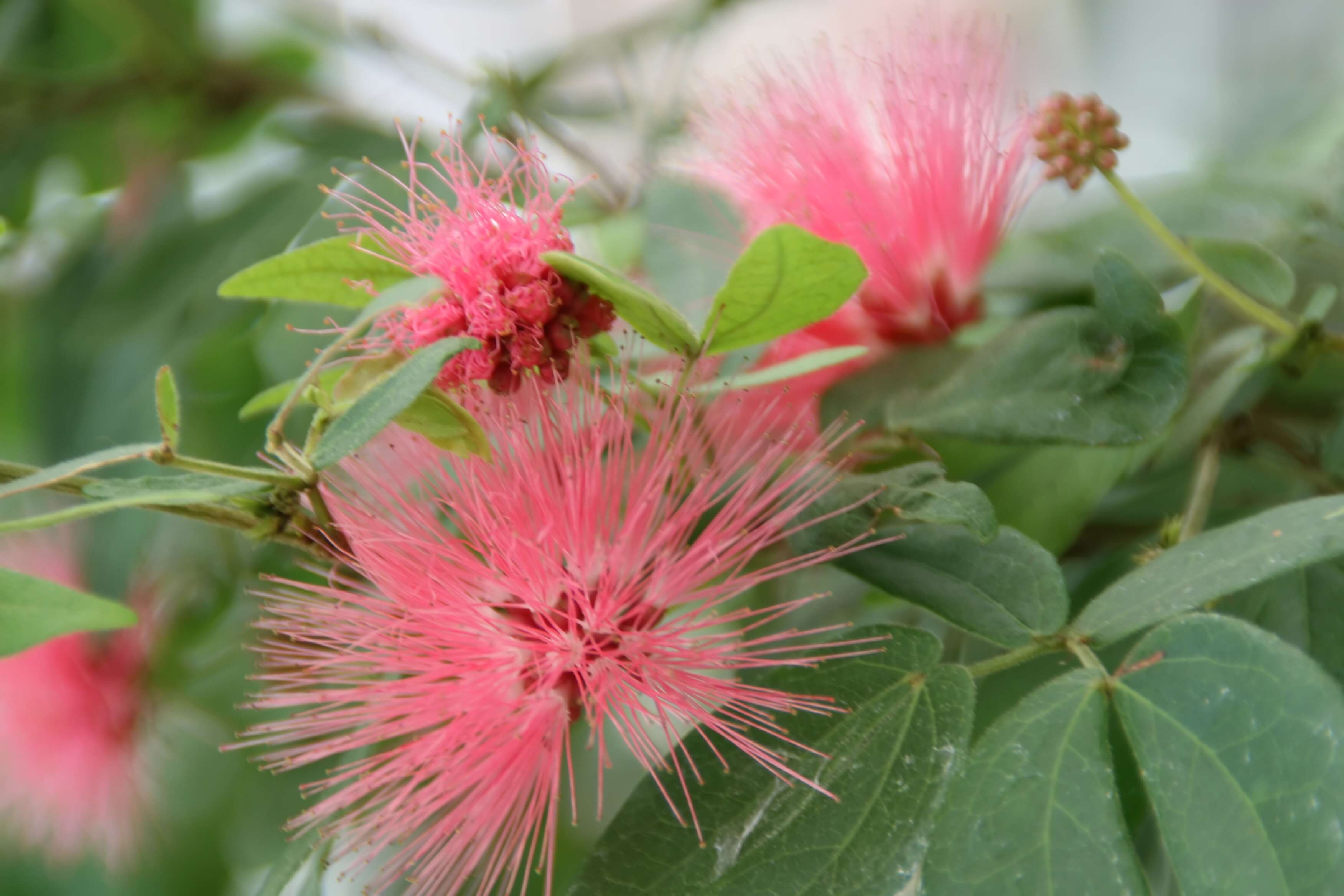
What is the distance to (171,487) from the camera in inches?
13.7

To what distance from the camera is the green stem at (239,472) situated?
1.15 ft

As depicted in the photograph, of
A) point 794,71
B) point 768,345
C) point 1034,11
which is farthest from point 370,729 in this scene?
point 1034,11

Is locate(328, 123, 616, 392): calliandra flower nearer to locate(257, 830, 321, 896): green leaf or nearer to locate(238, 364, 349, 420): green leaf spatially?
locate(238, 364, 349, 420): green leaf

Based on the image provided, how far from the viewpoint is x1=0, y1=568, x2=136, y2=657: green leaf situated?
37 centimetres

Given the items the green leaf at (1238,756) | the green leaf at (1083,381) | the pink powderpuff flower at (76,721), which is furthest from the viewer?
the pink powderpuff flower at (76,721)

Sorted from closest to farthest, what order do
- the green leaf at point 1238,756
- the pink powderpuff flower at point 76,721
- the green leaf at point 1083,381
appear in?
1. the green leaf at point 1238,756
2. the green leaf at point 1083,381
3. the pink powderpuff flower at point 76,721

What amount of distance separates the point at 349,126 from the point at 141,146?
0.28m

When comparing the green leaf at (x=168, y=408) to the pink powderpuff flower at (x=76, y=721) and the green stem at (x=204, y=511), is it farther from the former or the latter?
the pink powderpuff flower at (x=76, y=721)

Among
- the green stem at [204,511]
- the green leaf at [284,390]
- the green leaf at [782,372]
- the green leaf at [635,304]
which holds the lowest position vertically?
the green stem at [204,511]

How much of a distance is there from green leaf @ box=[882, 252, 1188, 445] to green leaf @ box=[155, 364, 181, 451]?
28 cm

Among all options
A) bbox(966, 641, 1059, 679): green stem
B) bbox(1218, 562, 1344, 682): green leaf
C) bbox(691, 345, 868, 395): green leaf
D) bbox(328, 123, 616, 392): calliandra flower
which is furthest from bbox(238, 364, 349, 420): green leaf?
bbox(1218, 562, 1344, 682): green leaf

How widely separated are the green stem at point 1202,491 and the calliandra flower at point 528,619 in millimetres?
169

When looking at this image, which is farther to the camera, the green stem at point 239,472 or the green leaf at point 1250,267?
the green leaf at point 1250,267

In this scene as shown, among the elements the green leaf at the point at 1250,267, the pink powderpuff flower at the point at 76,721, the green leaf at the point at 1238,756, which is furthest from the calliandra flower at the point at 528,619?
the pink powderpuff flower at the point at 76,721
